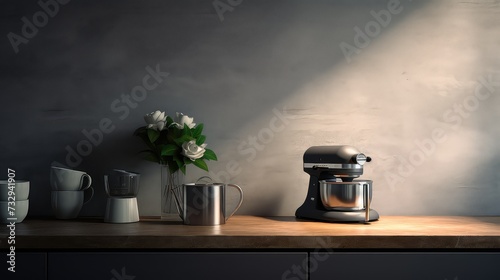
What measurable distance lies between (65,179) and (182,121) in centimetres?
48

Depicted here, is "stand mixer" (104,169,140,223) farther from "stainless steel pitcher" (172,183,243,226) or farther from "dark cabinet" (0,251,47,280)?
"dark cabinet" (0,251,47,280)

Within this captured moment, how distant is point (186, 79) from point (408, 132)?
0.93m

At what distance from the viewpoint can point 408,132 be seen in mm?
2049

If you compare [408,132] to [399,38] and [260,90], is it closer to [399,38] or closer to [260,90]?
[399,38]

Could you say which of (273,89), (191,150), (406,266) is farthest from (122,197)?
(406,266)

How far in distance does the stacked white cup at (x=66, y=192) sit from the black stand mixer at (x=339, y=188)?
2.76 feet

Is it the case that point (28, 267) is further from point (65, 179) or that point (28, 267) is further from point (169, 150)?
point (169, 150)

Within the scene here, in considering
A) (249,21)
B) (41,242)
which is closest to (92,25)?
(249,21)

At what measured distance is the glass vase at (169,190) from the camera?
1858 millimetres

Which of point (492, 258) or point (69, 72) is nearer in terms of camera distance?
point (492, 258)

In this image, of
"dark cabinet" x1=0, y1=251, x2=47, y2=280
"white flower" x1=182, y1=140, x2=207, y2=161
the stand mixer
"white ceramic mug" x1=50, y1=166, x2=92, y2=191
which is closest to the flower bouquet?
"white flower" x1=182, y1=140, x2=207, y2=161

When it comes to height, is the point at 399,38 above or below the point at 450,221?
above

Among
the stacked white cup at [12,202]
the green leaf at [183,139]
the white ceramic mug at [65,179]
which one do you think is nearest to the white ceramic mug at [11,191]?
the stacked white cup at [12,202]

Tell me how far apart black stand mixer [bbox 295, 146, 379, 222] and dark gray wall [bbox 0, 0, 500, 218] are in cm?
23
